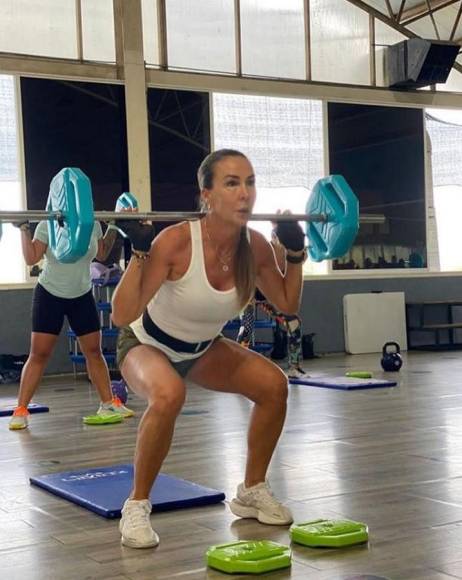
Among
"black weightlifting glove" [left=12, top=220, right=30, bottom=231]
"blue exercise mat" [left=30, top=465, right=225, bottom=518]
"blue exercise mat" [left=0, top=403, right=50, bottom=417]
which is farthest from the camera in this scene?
"blue exercise mat" [left=0, top=403, right=50, bottom=417]

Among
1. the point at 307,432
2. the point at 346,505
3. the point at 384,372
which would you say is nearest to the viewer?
the point at 346,505

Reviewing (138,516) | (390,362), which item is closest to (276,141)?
(390,362)

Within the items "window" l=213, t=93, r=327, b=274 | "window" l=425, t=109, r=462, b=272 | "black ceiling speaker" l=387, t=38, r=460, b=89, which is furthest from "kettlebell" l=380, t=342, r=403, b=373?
"black ceiling speaker" l=387, t=38, r=460, b=89

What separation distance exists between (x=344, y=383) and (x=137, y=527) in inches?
142

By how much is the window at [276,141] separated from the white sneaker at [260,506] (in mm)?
5823

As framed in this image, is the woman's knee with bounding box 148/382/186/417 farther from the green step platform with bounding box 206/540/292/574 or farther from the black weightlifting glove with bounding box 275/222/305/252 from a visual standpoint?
the black weightlifting glove with bounding box 275/222/305/252

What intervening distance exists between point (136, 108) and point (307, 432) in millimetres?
4529

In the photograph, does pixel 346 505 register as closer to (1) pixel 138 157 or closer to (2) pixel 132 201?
(2) pixel 132 201

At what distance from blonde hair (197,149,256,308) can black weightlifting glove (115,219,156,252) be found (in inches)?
9.8

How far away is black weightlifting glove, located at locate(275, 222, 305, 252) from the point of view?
249 cm

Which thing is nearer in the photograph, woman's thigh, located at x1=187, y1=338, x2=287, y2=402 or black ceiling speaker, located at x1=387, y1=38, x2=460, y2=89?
woman's thigh, located at x1=187, y1=338, x2=287, y2=402

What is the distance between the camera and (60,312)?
421cm

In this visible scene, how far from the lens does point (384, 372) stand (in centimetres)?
674

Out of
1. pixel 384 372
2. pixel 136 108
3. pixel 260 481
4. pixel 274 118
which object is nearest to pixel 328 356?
pixel 384 372
